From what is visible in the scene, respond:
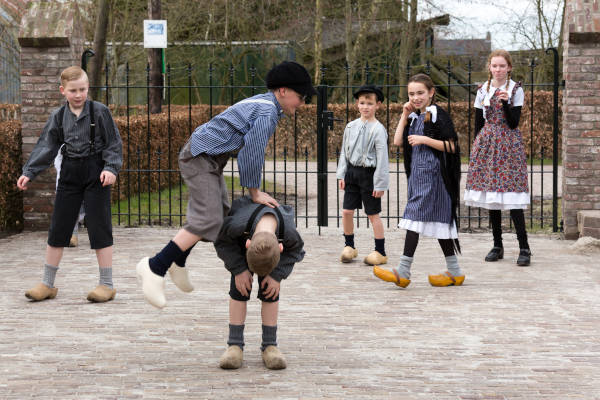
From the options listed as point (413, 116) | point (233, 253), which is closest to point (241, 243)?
point (233, 253)

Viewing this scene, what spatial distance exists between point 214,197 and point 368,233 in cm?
553

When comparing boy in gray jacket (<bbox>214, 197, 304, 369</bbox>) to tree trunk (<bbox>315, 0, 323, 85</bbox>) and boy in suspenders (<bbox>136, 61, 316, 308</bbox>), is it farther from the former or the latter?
tree trunk (<bbox>315, 0, 323, 85</bbox>)

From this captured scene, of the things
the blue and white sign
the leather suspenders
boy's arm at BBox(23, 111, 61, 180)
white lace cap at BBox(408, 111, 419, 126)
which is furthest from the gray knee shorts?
the blue and white sign

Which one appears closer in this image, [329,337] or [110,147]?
[329,337]

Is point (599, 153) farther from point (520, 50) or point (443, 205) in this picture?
point (520, 50)

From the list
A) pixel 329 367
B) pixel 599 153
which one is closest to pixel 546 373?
pixel 329 367

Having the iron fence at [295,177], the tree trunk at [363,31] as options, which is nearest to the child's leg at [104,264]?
the iron fence at [295,177]

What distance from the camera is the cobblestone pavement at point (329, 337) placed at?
436 cm

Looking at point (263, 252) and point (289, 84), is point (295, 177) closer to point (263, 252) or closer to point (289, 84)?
point (289, 84)

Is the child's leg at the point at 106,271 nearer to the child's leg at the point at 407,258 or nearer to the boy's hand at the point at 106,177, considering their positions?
the boy's hand at the point at 106,177

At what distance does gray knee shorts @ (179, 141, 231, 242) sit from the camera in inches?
178

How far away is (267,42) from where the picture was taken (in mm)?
25781

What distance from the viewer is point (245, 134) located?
4484mm

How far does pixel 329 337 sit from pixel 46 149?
2471mm
